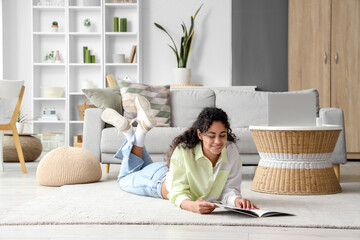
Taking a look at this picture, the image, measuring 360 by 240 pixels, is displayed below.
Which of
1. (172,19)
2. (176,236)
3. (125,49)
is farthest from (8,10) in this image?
(176,236)

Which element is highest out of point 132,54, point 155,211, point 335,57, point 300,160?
point 132,54

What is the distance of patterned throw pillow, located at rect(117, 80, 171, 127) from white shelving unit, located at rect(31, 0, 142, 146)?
1937mm

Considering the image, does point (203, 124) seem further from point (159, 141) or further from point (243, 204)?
point (159, 141)

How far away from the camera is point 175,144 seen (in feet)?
8.48

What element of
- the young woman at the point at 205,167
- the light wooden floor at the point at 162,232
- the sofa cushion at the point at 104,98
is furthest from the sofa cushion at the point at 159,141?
the light wooden floor at the point at 162,232

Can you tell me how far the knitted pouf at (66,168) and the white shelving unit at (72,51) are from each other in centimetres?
287

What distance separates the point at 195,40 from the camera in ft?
21.5

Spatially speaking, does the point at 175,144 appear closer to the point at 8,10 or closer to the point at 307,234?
the point at 307,234

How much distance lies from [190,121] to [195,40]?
2.27m

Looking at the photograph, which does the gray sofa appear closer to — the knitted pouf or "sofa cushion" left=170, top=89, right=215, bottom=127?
"sofa cushion" left=170, top=89, right=215, bottom=127

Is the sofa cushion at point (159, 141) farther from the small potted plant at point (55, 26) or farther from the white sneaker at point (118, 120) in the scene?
the small potted plant at point (55, 26)

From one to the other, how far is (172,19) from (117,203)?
423 cm

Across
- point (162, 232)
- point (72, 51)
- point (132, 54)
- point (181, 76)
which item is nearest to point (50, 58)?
point (72, 51)

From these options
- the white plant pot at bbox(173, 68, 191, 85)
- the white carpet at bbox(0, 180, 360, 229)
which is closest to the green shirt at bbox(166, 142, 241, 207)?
the white carpet at bbox(0, 180, 360, 229)
